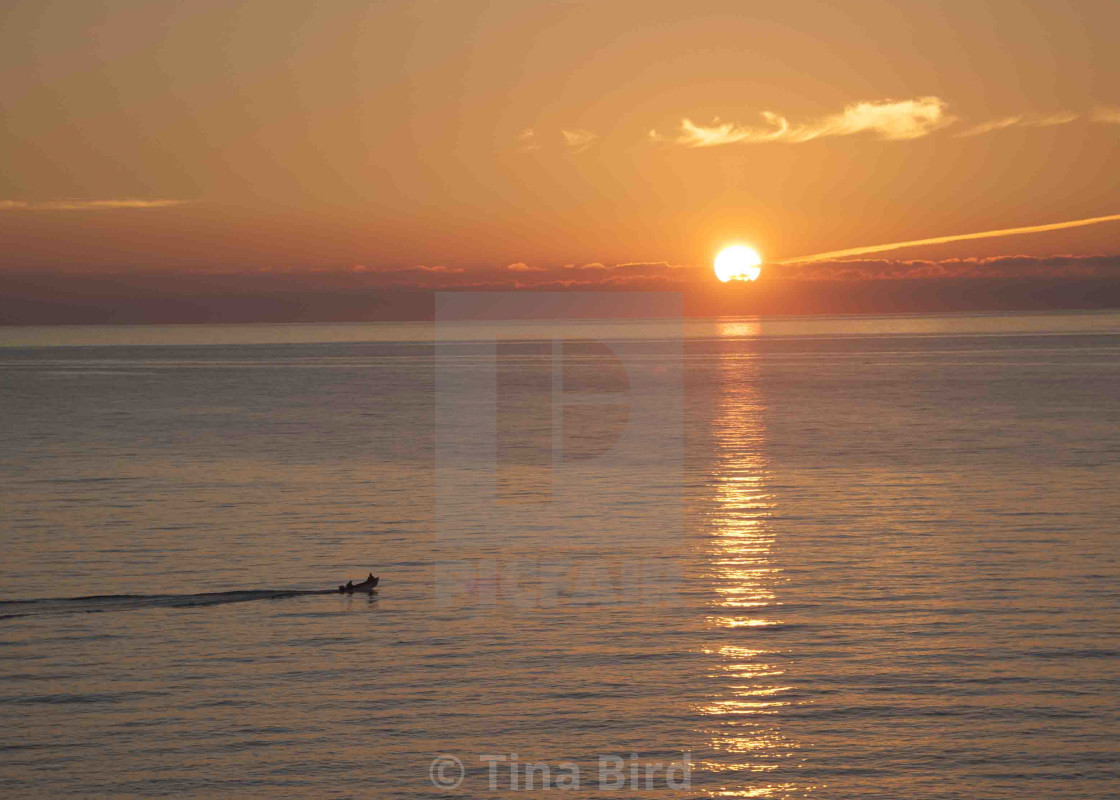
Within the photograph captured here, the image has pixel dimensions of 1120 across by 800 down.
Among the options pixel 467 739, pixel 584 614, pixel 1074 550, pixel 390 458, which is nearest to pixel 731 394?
pixel 390 458

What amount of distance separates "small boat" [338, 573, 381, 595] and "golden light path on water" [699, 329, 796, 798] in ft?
23.0

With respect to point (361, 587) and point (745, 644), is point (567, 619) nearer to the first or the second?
point (745, 644)

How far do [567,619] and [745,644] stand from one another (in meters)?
3.65

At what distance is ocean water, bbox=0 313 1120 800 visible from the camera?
16.6 meters

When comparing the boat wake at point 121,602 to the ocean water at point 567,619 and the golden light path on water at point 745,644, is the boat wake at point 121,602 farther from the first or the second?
the golden light path on water at point 745,644

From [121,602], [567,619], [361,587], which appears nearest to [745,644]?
[567,619]

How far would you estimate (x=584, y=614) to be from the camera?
2397 centimetres

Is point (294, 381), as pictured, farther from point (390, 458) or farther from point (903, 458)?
point (903, 458)

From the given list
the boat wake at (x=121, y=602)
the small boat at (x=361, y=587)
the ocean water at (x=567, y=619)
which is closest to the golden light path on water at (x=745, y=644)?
the ocean water at (x=567, y=619)

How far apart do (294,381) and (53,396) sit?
2793 cm

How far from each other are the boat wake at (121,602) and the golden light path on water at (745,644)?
866 cm

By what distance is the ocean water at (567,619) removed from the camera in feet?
54.3

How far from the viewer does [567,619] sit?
2356 cm

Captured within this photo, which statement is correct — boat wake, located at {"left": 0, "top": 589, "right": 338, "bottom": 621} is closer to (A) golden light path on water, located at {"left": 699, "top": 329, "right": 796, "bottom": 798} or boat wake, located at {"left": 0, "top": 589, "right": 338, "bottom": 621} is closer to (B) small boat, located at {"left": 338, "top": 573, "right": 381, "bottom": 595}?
(B) small boat, located at {"left": 338, "top": 573, "right": 381, "bottom": 595}
